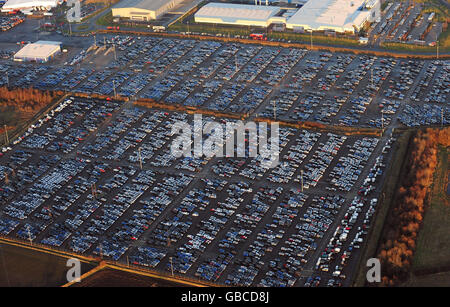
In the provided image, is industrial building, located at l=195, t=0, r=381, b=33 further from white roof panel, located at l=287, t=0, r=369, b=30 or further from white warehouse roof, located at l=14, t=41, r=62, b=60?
white warehouse roof, located at l=14, t=41, r=62, b=60

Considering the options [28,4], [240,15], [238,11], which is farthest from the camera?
[28,4]

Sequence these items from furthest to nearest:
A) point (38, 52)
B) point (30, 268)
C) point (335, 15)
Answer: point (335, 15) < point (38, 52) < point (30, 268)

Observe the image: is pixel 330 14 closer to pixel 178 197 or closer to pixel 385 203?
pixel 385 203

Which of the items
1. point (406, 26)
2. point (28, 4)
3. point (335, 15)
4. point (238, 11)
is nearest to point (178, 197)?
point (335, 15)

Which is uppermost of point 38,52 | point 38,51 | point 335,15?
point 335,15

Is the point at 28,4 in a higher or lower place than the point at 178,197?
higher
